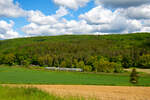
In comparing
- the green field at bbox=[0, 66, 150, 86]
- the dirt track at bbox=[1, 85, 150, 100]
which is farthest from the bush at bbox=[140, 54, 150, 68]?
the dirt track at bbox=[1, 85, 150, 100]

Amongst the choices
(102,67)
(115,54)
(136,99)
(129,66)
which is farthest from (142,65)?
(136,99)

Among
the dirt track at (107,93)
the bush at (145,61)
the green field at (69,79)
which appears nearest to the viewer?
the dirt track at (107,93)

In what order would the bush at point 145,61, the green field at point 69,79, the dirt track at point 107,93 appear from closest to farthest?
the dirt track at point 107,93
the green field at point 69,79
the bush at point 145,61

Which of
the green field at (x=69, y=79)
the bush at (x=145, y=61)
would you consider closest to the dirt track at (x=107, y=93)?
the green field at (x=69, y=79)

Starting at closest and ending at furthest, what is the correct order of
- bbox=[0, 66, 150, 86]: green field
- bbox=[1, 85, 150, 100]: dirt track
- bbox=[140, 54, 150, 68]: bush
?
bbox=[1, 85, 150, 100]: dirt track
bbox=[0, 66, 150, 86]: green field
bbox=[140, 54, 150, 68]: bush

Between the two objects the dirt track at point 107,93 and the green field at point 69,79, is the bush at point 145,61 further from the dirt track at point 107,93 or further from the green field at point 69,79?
the dirt track at point 107,93

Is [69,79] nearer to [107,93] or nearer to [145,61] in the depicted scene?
[107,93]

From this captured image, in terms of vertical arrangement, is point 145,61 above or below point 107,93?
above

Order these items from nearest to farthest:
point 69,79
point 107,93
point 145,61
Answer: point 107,93, point 69,79, point 145,61

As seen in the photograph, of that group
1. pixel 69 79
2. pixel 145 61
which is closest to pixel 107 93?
pixel 69 79

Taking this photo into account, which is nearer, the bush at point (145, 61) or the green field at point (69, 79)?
the green field at point (69, 79)

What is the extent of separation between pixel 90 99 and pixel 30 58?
132013mm

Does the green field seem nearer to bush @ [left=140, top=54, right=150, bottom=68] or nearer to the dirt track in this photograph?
the dirt track

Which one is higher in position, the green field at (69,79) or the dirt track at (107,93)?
the dirt track at (107,93)
